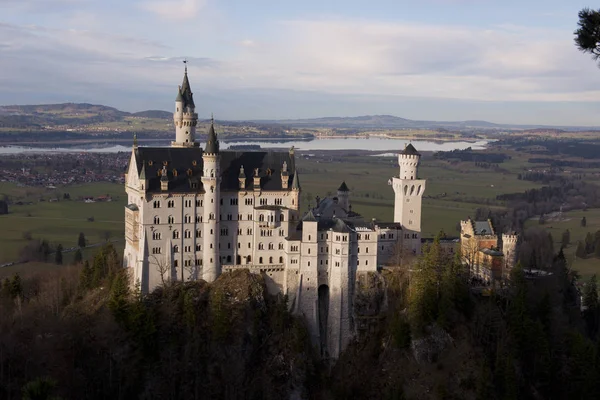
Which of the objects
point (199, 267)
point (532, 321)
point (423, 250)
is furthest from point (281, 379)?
point (532, 321)

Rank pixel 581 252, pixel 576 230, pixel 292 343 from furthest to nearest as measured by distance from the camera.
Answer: pixel 576 230 → pixel 581 252 → pixel 292 343

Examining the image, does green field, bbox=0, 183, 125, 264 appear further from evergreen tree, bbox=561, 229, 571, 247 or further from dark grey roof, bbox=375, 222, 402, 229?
evergreen tree, bbox=561, 229, 571, 247

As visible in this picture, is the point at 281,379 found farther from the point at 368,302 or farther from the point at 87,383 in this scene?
the point at 87,383

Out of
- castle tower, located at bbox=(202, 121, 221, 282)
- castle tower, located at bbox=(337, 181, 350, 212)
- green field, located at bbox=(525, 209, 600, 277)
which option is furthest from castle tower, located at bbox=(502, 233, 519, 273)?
green field, located at bbox=(525, 209, 600, 277)

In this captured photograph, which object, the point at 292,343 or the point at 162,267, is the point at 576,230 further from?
the point at 162,267

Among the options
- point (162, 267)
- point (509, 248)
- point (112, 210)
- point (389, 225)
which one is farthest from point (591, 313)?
point (112, 210)

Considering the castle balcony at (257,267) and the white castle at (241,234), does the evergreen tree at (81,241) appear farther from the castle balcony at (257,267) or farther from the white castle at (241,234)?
the castle balcony at (257,267)

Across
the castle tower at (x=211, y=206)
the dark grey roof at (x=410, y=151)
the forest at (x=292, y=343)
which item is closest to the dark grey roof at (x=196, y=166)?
the castle tower at (x=211, y=206)
